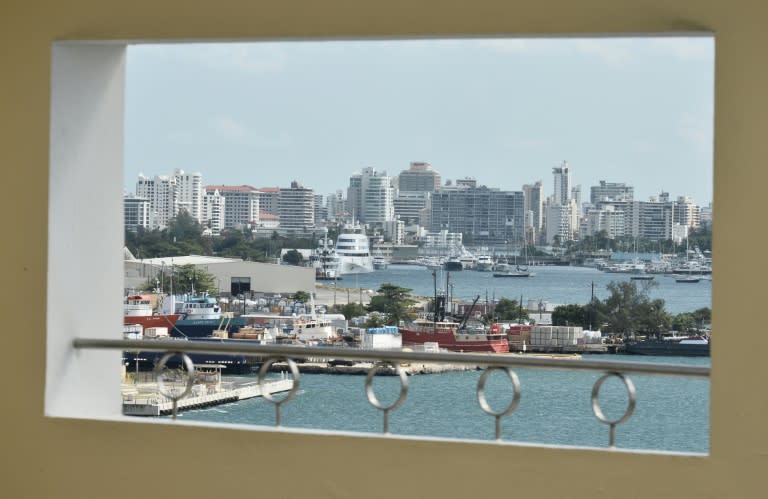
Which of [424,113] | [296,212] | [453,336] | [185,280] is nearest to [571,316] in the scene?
[453,336]

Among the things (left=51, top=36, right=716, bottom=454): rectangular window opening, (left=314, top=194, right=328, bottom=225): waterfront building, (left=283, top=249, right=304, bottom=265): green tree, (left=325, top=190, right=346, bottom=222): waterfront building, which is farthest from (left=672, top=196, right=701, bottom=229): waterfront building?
(left=283, top=249, right=304, bottom=265): green tree

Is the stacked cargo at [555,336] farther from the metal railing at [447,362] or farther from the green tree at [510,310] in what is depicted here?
the metal railing at [447,362]

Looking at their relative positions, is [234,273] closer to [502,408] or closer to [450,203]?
[450,203]

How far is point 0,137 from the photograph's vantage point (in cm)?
311

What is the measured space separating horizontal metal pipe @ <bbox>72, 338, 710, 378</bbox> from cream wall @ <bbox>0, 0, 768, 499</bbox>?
0.17 m

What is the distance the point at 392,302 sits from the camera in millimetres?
22531

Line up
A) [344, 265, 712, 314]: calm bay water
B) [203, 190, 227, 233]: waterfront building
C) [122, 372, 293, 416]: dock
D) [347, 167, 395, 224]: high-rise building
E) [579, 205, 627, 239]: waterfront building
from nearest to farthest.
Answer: [122, 372, 293, 416]: dock < [579, 205, 627, 239]: waterfront building < [344, 265, 712, 314]: calm bay water < [347, 167, 395, 224]: high-rise building < [203, 190, 227, 233]: waterfront building

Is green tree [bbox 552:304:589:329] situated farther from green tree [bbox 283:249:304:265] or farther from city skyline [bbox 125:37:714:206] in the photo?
green tree [bbox 283:249:304:265]

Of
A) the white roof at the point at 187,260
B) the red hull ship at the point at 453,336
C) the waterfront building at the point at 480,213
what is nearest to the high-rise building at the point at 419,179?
the waterfront building at the point at 480,213

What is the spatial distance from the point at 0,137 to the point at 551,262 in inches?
741

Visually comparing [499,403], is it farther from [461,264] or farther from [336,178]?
[336,178]

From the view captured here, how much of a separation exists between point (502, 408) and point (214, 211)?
776 cm

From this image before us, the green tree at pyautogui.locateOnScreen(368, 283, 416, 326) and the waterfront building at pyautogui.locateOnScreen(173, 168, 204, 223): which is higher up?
the waterfront building at pyautogui.locateOnScreen(173, 168, 204, 223)

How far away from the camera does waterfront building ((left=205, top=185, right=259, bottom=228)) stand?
2230cm
